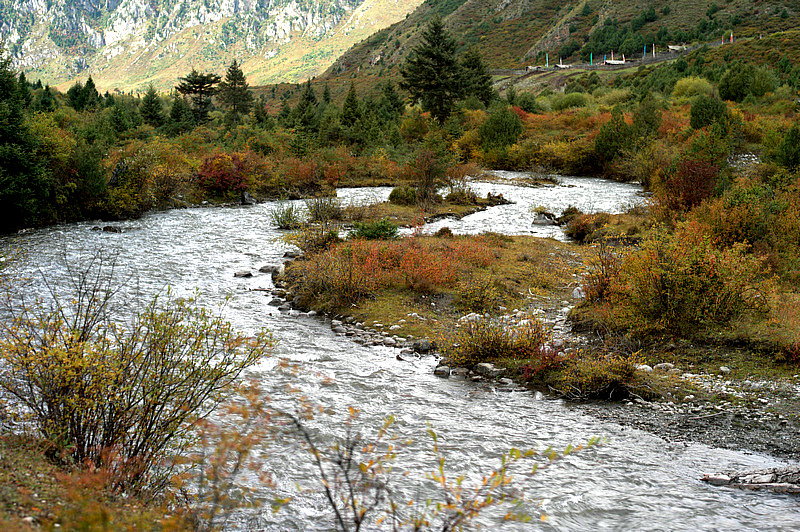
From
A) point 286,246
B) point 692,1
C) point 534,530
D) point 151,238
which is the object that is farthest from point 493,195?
point 692,1

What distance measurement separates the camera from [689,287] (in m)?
9.90

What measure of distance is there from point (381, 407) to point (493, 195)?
26521 millimetres

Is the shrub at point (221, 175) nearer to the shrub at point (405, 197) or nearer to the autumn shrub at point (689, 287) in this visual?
the shrub at point (405, 197)

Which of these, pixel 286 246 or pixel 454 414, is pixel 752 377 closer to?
pixel 454 414

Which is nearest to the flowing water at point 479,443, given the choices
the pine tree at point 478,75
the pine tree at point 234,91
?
the pine tree at point 234,91

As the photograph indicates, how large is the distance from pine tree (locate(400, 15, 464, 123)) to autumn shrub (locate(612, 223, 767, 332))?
4804 centimetres

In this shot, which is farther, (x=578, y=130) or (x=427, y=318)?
(x=578, y=130)

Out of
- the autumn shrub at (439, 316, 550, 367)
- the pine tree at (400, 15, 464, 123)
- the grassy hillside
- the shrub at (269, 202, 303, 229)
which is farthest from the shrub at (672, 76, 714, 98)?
the autumn shrub at (439, 316, 550, 367)

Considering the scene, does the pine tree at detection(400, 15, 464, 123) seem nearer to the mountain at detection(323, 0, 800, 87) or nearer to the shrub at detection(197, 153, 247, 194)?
the mountain at detection(323, 0, 800, 87)

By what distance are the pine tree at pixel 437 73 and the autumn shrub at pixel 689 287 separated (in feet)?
158

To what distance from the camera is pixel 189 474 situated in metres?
5.93

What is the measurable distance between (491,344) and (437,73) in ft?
168

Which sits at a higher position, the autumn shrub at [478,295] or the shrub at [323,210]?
the shrub at [323,210]

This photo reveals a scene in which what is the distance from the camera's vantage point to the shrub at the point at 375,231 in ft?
62.0
